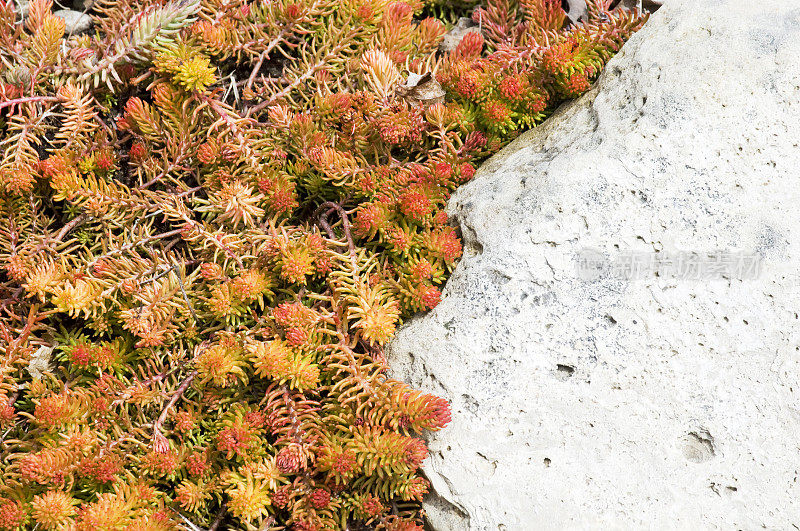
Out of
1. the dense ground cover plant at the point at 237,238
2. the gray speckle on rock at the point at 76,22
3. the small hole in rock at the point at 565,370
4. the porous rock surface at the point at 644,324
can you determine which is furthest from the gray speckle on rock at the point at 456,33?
the gray speckle on rock at the point at 76,22

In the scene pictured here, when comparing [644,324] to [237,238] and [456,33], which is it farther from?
[456,33]

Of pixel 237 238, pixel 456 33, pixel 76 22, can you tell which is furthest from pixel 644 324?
pixel 76 22

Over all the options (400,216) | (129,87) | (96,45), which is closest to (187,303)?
(400,216)

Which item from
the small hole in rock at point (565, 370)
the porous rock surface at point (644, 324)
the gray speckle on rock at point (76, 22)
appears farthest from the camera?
the gray speckle on rock at point (76, 22)

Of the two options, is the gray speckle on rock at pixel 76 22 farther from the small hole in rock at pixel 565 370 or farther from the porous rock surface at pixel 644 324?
the small hole in rock at pixel 565 370

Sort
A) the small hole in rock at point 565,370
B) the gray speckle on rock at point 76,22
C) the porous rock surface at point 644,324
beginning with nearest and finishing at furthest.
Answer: the porous rock surface at point 644,324 → the small hole in rock at point 565,370 → the gray speckle on rock at point 76,22

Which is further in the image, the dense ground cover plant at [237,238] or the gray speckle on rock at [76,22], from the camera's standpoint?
the gray speckle on rock at [76,22]

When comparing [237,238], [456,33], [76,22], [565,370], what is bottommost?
[237,238]
